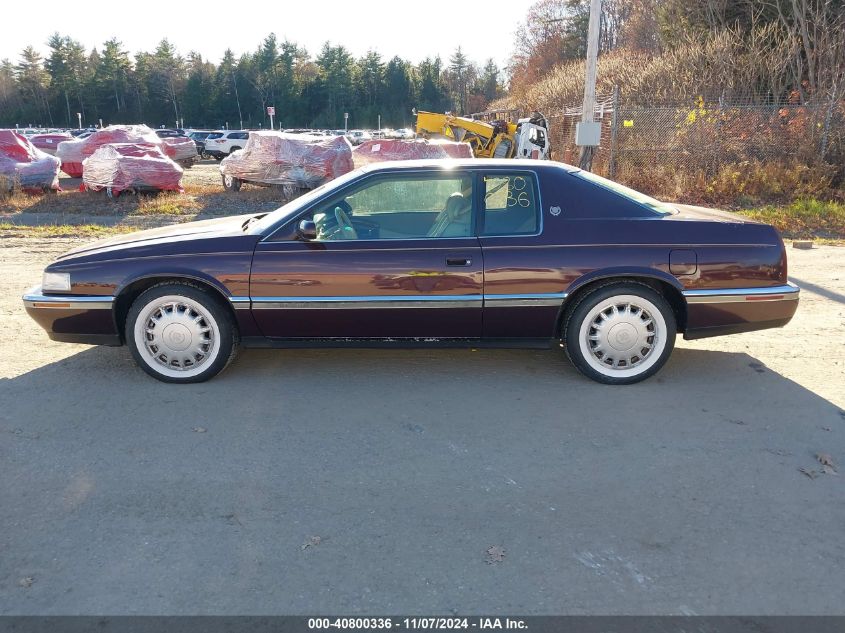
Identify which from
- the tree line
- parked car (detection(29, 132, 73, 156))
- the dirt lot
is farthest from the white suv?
the tree line

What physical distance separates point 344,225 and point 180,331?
1.32m

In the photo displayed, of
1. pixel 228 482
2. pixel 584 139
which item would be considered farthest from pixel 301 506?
pixel 584 139

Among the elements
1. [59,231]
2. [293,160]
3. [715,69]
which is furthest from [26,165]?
[715,69]

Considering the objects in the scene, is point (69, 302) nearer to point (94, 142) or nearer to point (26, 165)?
point (26, 165)

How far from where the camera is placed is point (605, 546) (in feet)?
9.02

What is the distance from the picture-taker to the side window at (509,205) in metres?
4.45

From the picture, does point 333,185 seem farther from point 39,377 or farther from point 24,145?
point 24,145

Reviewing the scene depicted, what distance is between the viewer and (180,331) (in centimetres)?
448

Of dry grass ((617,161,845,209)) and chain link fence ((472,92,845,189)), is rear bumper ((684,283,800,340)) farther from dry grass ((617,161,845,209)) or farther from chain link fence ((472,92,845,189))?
chain link fence ((472,92,845,189))

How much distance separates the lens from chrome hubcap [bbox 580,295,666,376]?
4.44 meters

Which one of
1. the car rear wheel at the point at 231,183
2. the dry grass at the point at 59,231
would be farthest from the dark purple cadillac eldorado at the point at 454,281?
the car rear wheel at the point at 231,183

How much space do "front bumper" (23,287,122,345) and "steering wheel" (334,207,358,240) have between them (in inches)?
Result: 63.1

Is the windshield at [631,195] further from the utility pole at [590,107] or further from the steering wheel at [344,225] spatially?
the utility pole at [590,107]
